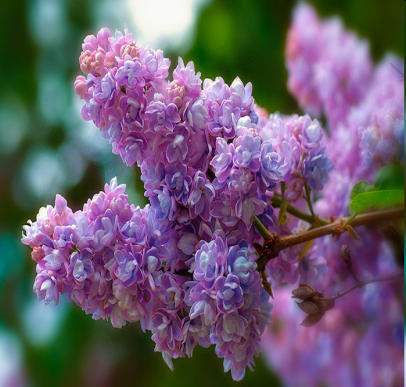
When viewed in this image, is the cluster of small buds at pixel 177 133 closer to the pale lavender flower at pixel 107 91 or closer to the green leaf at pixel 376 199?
the pale lavender flower at pixel 107 91

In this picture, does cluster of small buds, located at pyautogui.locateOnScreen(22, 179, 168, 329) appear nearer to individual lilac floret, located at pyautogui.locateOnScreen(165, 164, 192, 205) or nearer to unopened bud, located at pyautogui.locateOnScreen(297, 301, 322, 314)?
individual lilac floret, located at pyautogui.locateOnScreen(165, 164, 192, 205)

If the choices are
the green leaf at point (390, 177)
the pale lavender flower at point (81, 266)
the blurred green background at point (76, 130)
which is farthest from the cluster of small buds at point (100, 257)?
the green leaf at point (390, 177)

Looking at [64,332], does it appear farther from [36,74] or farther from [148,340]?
[36,74]

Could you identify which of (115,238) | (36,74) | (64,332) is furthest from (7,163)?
(115,238)

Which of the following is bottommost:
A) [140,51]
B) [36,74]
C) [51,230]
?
[51,230]

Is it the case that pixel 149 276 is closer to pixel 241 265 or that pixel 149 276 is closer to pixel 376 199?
pixel 241 265

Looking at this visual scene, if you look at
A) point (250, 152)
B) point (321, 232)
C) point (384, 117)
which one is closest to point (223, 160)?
point (250, 152)
